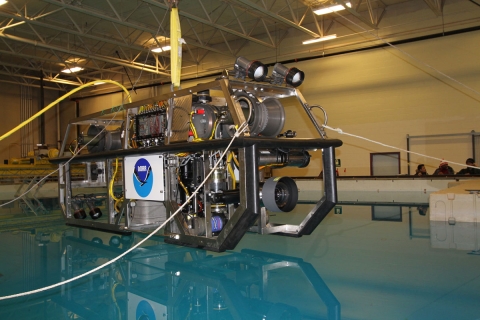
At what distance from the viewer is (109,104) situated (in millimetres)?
21703

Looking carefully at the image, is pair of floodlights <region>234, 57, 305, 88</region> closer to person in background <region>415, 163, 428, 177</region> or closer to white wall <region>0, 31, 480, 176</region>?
white wall <region>0, 31, 480, 176</region>

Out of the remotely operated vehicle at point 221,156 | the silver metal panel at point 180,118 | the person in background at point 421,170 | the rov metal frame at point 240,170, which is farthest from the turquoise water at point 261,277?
the person in background at point 421,170

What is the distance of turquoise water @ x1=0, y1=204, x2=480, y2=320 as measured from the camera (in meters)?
2.53

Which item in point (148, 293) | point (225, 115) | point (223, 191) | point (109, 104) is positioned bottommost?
point (148, 293)

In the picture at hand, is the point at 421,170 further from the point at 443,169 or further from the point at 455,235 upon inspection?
the point at 455,235

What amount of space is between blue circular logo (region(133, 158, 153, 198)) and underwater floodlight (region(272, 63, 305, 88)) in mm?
1529

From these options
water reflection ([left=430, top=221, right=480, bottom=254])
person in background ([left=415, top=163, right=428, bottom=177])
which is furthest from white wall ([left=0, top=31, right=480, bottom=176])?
water reflection ([left=430, top=221, right=480, bottom=254])

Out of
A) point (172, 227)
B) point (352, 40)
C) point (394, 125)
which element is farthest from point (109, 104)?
point (172, 227)

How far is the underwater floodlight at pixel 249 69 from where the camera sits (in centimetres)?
383

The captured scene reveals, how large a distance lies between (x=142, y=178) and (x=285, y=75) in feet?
5.82

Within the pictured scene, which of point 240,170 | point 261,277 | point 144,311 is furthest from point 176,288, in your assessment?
point 240,170

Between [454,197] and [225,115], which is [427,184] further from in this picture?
[225,115]

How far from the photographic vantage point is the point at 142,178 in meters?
4.45

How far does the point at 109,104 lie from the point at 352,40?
1264cm
